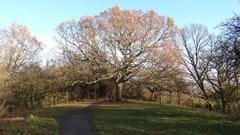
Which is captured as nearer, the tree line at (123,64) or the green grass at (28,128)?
the green grass at (28,128)

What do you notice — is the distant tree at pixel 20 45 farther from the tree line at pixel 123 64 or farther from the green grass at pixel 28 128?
the green grass at pixel 28 128

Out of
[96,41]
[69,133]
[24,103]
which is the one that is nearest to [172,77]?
[96,41]

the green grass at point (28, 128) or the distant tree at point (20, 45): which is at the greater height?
the distant tree at point (20, 45)

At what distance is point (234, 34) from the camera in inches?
833

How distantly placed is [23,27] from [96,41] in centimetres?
1788

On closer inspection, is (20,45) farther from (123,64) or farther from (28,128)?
(28,128)

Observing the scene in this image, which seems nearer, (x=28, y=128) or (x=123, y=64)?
(x=28, y=128)

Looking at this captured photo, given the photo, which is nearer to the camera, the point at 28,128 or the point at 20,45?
the point at 28,128

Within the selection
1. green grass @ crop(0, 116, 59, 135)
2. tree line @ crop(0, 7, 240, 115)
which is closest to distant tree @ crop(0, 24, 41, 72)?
tree line @ crop(0, 7, 240, 115)

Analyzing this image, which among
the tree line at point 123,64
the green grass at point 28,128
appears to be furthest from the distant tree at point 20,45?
the green grass at point 28,128

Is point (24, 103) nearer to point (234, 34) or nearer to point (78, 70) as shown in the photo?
point (78, 70)

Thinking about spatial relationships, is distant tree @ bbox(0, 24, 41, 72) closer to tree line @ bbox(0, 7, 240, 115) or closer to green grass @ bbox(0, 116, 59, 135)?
tree line @ bbox(0, 7, 240, 115)

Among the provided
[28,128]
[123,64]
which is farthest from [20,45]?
[28,128]

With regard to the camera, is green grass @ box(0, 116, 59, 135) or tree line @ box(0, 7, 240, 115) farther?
tree line @ box(0, 7, 240, 115)
